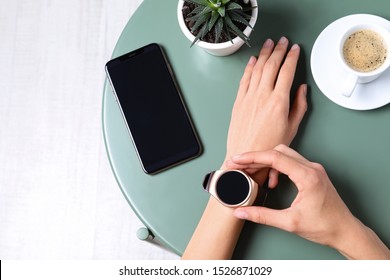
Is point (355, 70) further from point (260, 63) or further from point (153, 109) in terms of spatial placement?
point (153, 109)

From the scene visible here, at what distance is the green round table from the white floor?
0.53 meters

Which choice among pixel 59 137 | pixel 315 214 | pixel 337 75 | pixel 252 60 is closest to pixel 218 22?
pixel 252 60

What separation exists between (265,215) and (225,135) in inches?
6.6

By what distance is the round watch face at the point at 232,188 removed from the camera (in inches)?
30.1

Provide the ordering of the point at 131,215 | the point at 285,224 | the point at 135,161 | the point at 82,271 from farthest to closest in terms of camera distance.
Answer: the point at 131,215, the point at 82,271, the point at 135,161, the point at 285,224

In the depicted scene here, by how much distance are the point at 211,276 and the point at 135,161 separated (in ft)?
0.78

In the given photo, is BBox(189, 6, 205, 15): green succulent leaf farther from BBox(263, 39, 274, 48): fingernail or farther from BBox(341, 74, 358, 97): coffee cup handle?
BBox(341, 74, 358, 97): coffee cup handle

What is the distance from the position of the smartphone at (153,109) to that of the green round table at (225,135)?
16 millimetres

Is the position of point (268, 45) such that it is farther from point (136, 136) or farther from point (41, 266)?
point (41, 266)

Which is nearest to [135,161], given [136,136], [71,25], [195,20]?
[136,136]

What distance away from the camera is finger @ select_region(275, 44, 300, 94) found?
82cm

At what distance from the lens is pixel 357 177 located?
0.79 m

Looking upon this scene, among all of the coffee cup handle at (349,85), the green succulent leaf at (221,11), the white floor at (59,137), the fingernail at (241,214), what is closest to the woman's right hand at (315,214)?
the fingernail at (241,214)

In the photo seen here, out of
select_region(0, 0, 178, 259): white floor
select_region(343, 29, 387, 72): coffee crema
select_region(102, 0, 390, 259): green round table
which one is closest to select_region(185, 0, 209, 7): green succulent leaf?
select_region(102, 0, 390, 259): green round table
